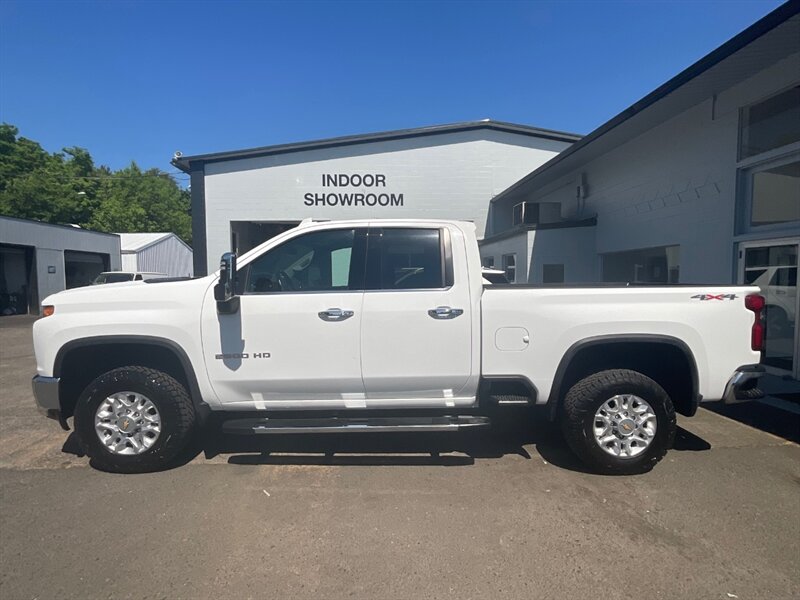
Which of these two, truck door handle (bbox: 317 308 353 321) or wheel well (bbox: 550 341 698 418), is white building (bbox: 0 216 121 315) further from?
wheel well (bbox: 550 341 698 418)

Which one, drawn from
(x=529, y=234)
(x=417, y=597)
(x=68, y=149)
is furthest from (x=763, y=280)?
(x=68, y=149)

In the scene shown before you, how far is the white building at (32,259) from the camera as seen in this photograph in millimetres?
19266

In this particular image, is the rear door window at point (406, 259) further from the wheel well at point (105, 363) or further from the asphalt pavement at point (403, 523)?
the wheel well at point (105, 363)

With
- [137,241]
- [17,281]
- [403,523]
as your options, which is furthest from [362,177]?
[137,241]

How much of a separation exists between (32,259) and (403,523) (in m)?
23.3

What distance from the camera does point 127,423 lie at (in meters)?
3.86

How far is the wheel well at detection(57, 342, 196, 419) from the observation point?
154 inches

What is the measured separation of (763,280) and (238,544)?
7.88m

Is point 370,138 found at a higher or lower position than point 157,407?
higher

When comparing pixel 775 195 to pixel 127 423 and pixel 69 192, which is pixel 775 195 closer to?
pixel 127 423

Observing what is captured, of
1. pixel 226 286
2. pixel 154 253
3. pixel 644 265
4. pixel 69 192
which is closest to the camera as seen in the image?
pixel 226 286

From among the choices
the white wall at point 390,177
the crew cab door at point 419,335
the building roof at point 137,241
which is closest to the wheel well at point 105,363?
the crew cab door at point 419,335

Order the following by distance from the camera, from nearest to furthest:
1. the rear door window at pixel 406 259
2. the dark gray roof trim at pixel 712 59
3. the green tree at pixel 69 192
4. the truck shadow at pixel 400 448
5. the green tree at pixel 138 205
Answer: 1. the rear door window at pixel 406 259
2. the truck shadow at pixel 400 448
3. the dark gray roof trim at pixel 712 59
4. the green tree at pixel 69 192
5. the green tree at pixel 138 205

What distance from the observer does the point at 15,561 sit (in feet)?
9.13
